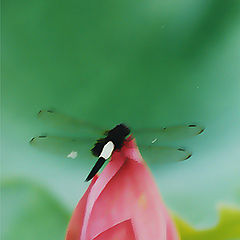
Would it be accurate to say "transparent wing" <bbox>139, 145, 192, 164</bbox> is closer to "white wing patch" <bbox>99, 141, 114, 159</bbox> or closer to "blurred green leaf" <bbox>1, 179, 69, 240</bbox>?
"white wing patch" <bbox>99, 141, 114, 159</bbox>

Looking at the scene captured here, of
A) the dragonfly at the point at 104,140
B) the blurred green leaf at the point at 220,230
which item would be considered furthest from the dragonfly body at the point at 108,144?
the blurred green leaf at the point at 220,230

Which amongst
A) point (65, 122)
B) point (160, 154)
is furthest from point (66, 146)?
point (160, 154)

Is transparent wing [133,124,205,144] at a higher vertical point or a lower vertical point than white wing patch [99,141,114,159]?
higher

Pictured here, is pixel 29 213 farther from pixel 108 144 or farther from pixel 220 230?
pixel 220 230

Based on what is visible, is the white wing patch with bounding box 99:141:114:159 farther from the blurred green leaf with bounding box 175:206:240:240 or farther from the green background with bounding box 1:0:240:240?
the blurred green leaf with bounding box 175:206:240:240

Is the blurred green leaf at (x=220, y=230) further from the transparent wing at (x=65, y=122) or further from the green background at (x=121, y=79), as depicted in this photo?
the transparent wing at (x=65, y=122)

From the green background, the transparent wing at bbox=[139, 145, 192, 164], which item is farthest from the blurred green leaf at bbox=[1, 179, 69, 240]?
the transparent wing at bbox=[139, 145, 192, 164]

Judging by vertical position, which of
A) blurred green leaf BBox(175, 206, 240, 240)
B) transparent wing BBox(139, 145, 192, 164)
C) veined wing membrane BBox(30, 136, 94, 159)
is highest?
veined wing membrane BBox(30, 136, 94, 159)
